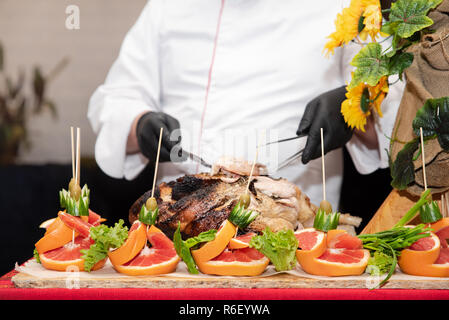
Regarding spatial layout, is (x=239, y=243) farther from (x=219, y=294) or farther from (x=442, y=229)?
(x=442, y=229)

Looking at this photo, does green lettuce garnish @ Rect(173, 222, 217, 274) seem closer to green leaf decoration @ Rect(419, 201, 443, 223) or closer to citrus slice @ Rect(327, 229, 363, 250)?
citrus slice @ Rect(327, 229, 363, 250)

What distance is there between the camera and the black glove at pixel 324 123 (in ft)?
6.56

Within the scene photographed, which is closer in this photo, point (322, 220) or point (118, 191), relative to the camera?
point (322, 220)

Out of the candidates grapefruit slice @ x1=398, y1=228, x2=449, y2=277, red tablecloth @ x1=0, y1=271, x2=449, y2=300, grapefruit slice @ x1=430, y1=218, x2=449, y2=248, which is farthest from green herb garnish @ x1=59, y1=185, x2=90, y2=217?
grapefruit slice @ x1=430, y1=218, x2=449, y2=248

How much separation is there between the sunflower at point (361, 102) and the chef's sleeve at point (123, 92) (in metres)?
0.86

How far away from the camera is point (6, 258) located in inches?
91.4

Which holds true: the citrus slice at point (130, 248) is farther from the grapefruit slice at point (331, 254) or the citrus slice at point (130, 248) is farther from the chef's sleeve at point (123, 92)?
the chef's sleeve at point (123, 92)

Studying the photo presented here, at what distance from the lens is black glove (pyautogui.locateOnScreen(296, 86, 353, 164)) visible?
6.56 feet

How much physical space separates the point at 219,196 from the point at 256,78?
1.99ft

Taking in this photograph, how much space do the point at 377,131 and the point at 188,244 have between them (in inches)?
42.2

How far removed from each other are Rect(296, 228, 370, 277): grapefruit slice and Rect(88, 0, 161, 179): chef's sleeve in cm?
98
